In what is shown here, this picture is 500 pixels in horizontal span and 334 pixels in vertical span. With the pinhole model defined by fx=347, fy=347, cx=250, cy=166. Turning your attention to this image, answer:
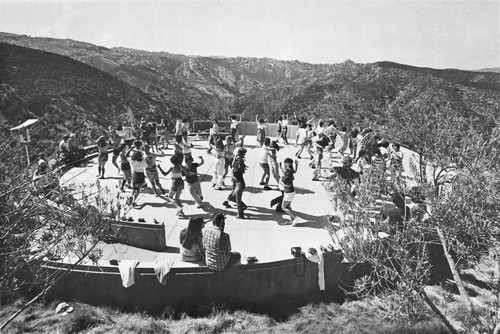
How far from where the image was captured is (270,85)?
91875 millimetres

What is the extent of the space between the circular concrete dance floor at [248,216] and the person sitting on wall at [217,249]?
0.58 m

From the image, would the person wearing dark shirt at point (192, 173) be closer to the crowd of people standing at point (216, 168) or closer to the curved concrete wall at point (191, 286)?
the crowd of people standing at point (216, 168)

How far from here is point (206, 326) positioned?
565 cm

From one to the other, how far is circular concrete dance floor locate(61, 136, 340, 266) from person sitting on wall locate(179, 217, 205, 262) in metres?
0.22

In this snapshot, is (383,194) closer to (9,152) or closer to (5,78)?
(9,152)

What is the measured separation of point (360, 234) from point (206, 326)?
2.92 m

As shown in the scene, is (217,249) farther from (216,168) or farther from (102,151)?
(102,151)

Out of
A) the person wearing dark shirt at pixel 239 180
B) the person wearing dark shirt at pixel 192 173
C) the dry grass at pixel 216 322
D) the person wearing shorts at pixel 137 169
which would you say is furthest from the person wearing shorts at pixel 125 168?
the dry grass at pixel 216 322

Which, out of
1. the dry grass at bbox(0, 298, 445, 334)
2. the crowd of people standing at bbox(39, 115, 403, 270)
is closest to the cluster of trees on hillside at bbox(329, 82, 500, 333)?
the crowd of people standing at bbox(39, 115, 403, 270)

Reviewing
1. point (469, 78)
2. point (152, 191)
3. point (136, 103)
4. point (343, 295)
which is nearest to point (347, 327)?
point (343, 295)

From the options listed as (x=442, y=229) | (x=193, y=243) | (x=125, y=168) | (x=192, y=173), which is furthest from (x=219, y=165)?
(x=442, y=229)

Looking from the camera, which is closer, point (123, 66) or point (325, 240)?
point (325, 240)

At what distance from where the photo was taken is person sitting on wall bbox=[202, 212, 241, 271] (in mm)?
5922

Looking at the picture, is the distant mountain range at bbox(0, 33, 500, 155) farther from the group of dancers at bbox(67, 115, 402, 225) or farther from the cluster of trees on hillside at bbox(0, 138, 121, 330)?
the group of dancers at bbox(67, 115, 402, 225)
